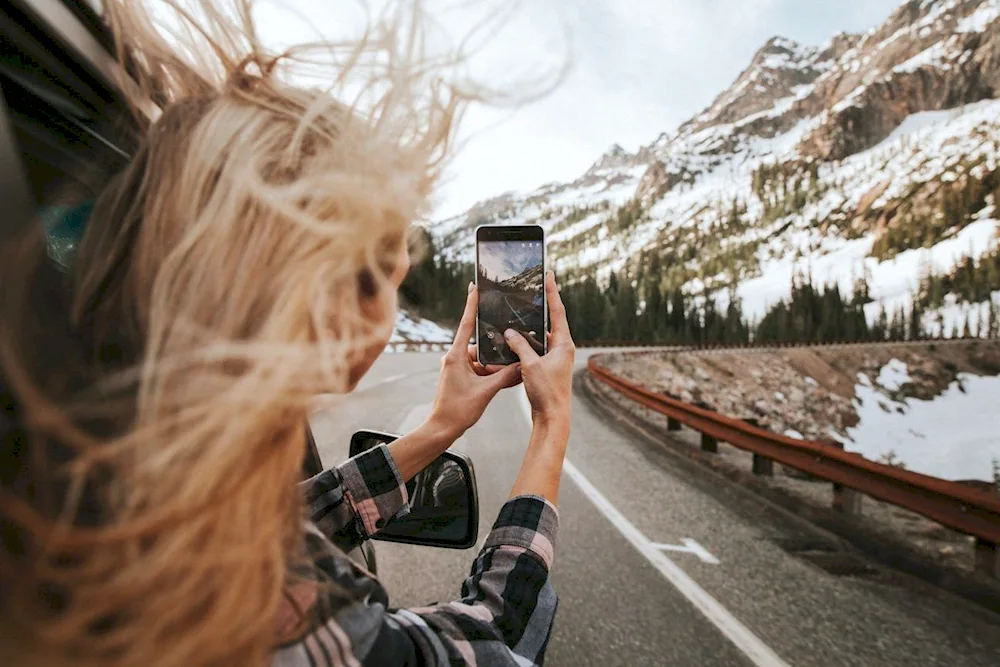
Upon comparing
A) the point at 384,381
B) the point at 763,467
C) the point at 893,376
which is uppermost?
the point at 384,381

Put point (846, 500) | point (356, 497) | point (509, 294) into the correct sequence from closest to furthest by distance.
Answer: point (356, 497), point (509, 294), point (846, 500)

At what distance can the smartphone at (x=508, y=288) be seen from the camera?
1.77 meters

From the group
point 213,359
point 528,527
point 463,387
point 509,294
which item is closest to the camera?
point 213,359

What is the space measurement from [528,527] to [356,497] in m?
0.56

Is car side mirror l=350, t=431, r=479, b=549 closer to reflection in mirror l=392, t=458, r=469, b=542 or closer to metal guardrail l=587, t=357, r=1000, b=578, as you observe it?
reflection in mirror l=392, t=458, r=469, b=542

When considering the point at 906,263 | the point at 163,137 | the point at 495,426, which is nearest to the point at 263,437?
the point at 163,137

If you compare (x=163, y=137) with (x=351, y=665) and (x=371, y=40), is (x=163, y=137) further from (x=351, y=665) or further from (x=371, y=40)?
(x=351, y=665)

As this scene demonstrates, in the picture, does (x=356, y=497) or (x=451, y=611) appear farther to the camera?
(x=356, y=497)

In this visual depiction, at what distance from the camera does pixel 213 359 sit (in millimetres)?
694

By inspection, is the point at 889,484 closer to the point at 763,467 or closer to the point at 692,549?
the point at 692,549

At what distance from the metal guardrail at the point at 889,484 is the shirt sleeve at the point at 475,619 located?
14.7 feet

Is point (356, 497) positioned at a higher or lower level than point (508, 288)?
lower

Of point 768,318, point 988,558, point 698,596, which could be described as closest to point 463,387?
point 698,596

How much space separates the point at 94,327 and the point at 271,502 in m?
0.27
